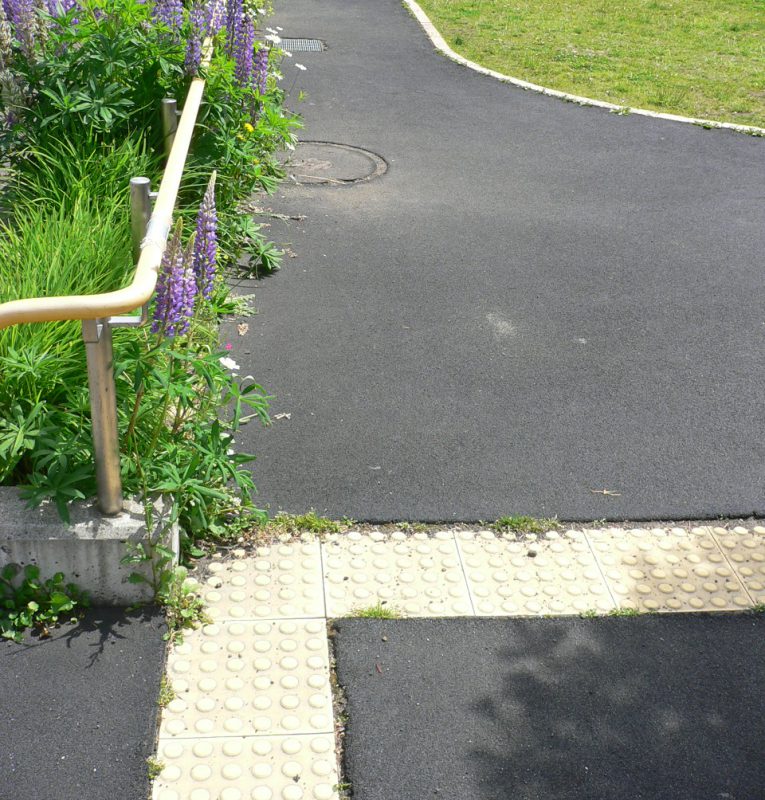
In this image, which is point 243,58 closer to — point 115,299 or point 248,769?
point 115,299

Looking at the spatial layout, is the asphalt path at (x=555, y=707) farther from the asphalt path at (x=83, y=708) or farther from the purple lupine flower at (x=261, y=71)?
the purple lupine flower at (x=261, y=71)

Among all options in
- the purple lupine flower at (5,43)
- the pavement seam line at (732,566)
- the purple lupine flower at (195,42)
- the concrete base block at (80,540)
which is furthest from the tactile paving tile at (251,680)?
the purple lupine flower at (5,43)

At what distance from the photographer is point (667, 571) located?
3.84m

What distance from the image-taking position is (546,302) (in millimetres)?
6156

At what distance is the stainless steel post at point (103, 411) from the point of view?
303 centimetres

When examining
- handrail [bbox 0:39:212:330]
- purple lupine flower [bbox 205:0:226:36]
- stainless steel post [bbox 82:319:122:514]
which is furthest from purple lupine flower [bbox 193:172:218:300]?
purple lupine flower [bbox 205:0:226:36]

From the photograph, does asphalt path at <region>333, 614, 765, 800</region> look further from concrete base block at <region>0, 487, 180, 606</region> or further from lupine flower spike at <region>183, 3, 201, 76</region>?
lupine flower spike at <region>183, 3, 201, 76</region>

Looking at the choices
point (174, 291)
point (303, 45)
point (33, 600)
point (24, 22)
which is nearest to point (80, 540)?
point (33, 600)

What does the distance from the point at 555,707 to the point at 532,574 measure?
694 mm

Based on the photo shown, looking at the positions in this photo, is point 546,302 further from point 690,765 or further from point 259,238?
point 690,765

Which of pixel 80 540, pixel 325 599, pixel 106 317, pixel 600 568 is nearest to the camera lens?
pixel 106 317

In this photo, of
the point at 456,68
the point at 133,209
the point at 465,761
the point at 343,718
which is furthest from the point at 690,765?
the point at 456,68

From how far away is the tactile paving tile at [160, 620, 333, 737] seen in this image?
304 centimetres

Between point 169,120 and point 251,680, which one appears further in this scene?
point 169,120
